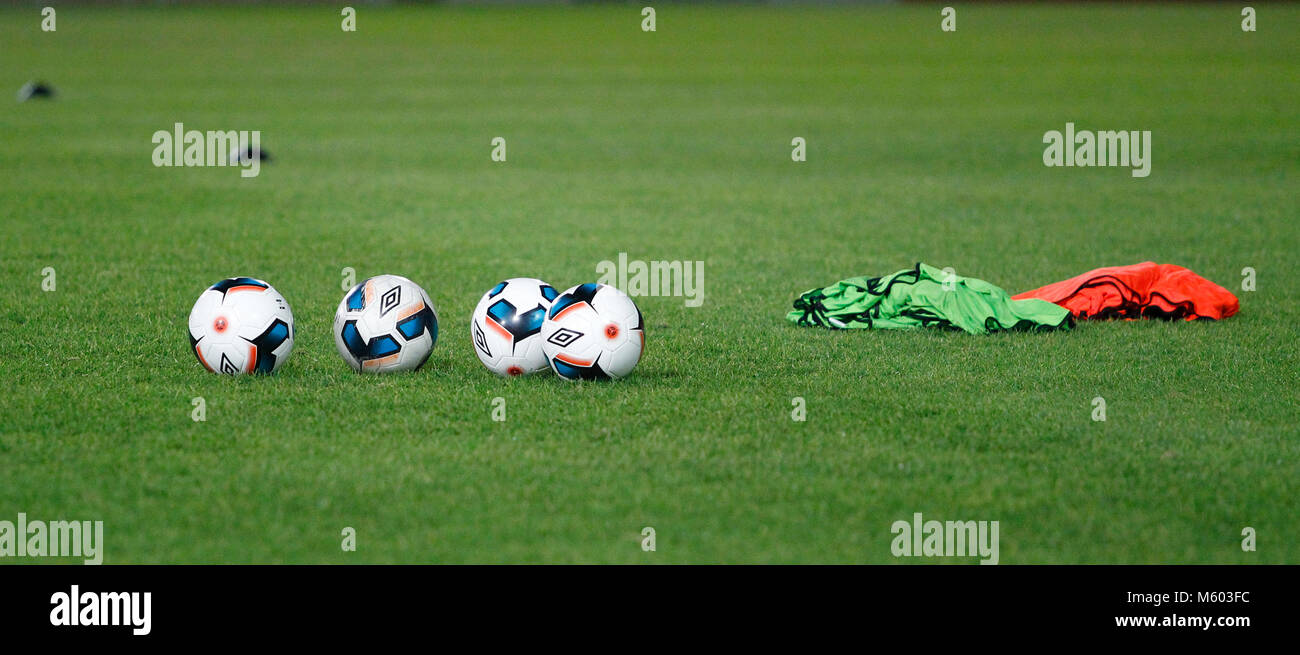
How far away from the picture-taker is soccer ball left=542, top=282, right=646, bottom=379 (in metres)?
8.44

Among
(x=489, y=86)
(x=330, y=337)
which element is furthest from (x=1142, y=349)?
(x=489, y=86)

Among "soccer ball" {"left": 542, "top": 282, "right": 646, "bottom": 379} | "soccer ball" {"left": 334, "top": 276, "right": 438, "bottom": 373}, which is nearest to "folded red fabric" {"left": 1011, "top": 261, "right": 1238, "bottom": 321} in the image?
"soccer ball" {"left": 542, "top": 282, "right": 646, "bottom": 379}

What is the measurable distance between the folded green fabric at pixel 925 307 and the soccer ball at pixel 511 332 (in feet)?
9.55

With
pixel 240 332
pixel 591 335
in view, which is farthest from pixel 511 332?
pixel 240 332

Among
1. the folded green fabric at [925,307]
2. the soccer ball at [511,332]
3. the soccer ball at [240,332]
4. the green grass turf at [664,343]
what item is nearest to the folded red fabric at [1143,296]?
the green grass turf at [664,343]

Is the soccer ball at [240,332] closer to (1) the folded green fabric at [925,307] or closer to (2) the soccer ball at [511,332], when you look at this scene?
(2) the soccer ball at [511,332]

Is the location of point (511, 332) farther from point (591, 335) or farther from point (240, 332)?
point (240, 332)

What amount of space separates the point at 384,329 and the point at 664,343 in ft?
7.51

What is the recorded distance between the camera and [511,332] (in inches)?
340

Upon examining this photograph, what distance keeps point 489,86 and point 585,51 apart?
1032cm

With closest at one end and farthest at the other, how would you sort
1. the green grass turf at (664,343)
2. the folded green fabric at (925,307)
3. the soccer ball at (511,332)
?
the green grass turf at (664,343) < the soccer ball at (511,332) < the folded green fabric at (925,307)

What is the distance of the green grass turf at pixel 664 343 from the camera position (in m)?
6.49

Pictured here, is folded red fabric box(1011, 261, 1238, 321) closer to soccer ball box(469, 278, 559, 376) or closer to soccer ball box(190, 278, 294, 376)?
soccer ball box(469, 278, 559, 376)
